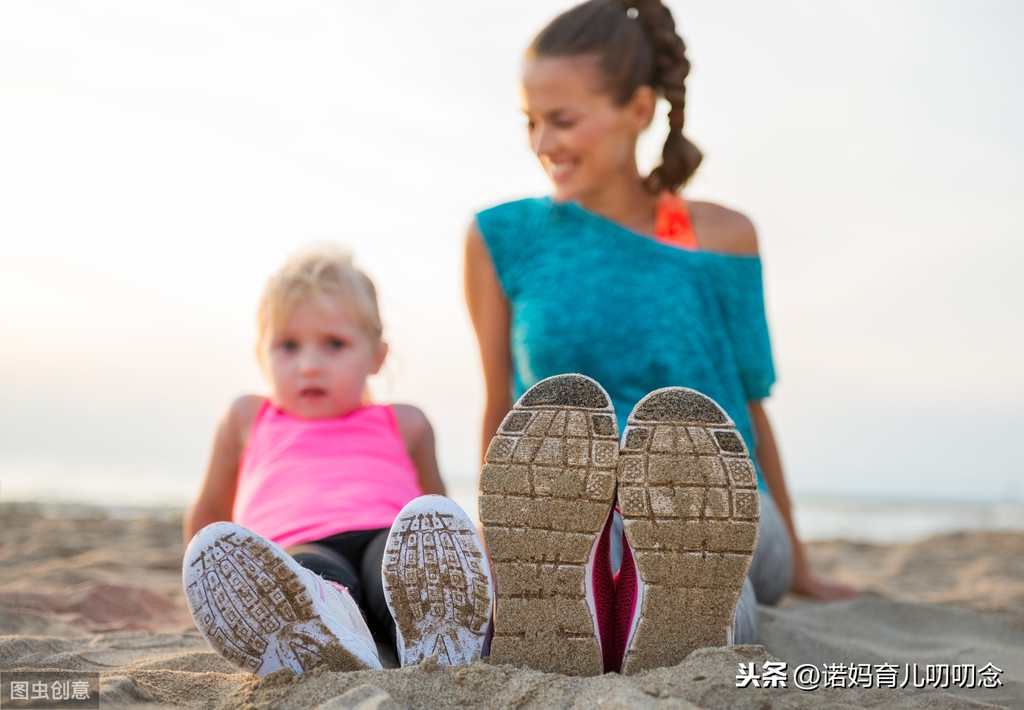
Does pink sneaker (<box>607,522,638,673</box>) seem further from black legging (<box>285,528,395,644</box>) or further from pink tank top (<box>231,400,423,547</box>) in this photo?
pink tank top (<box>231,400,423,547</box>)

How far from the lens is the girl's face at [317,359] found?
187cm

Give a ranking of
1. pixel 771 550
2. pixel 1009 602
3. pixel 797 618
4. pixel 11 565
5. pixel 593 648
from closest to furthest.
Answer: pixel 593 648
pixel 771 550
pixel 797 618
pixel 1009 602
pixel 11 565

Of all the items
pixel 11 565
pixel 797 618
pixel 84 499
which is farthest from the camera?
pixel 84 499

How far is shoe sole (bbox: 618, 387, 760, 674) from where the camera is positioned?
3.70 ft

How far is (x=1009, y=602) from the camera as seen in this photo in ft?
8.20

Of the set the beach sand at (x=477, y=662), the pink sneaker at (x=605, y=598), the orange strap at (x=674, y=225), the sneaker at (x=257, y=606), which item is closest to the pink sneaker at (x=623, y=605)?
the pink sneaker at (x=605, y=598)

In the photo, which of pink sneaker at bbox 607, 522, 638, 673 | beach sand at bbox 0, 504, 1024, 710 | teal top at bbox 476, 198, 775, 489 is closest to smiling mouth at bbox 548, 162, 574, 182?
teal top at bbox 476, 198, 775, 489

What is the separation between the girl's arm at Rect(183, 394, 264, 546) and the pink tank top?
30 millimetres

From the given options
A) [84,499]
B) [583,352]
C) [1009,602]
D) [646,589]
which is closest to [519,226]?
[583,352]

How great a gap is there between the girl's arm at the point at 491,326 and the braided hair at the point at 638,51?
439 mm

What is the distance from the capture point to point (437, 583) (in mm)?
1130

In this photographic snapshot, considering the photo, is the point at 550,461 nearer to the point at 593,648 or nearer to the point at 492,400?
the point at 593,648

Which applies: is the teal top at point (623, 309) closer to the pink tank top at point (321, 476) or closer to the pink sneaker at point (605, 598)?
the pink tank top at point (321, 476)

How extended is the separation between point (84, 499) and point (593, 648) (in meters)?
7.64
